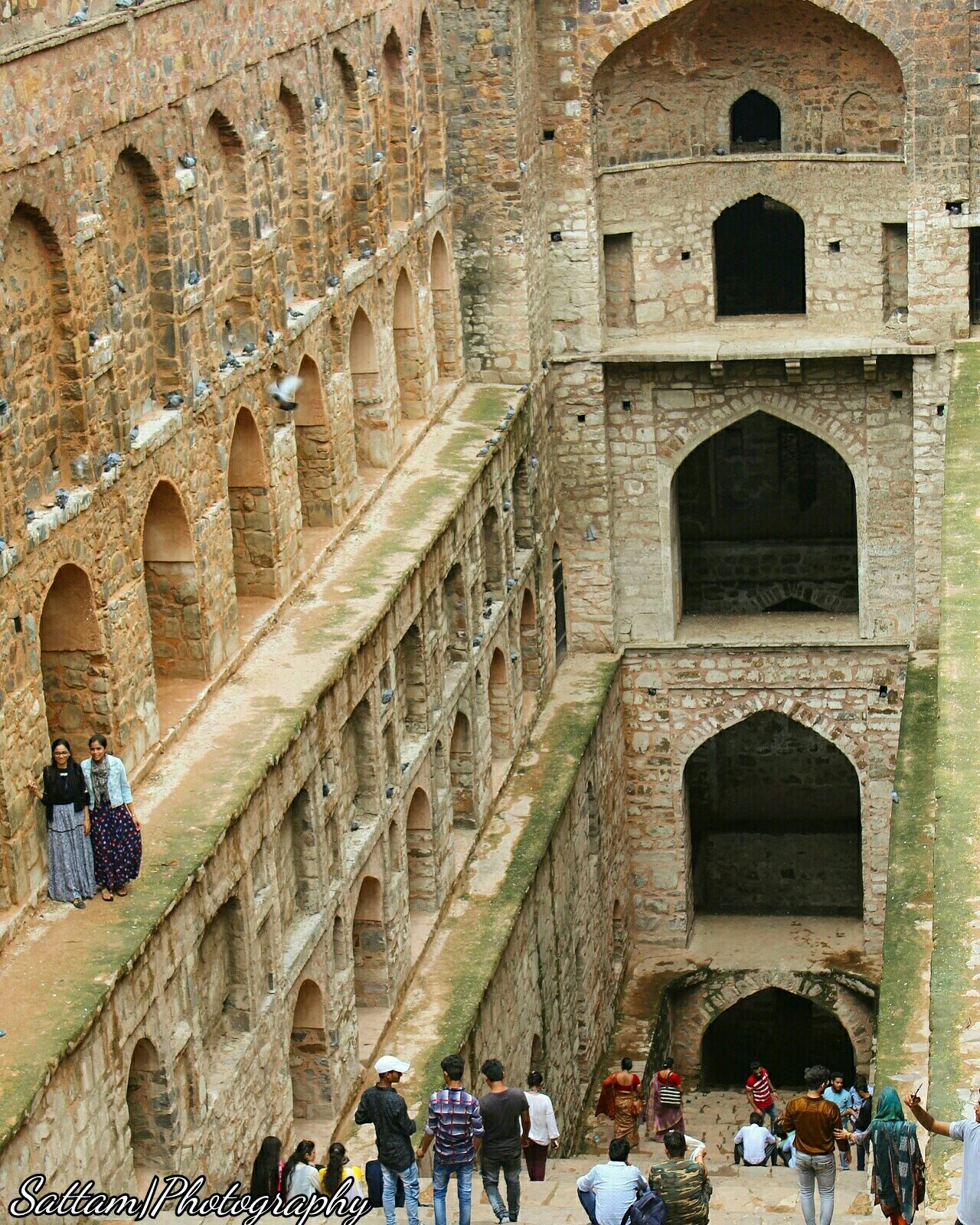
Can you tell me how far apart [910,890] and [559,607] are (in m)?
6.32

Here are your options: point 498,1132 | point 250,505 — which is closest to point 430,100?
point 250,505

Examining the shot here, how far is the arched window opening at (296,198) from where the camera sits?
59.7 feet

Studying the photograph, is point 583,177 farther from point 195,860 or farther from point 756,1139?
point 195,860

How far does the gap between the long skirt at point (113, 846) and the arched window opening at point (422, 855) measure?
20.2ft

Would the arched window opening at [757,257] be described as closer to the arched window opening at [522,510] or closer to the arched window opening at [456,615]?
the arched window opening at [522,510]

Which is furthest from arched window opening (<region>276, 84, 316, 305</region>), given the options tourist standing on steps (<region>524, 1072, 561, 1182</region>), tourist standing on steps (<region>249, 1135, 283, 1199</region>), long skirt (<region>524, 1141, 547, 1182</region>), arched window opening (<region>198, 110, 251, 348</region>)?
tourist standing on steps (<region>249, 1135, 283, 1199</region>)

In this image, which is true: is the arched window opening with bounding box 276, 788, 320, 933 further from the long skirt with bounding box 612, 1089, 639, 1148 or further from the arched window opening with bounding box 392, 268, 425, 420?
the arched window opening with bounding box 392, 268, 425, 420

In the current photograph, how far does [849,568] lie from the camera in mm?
27062

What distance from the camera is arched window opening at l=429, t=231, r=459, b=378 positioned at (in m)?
22.8

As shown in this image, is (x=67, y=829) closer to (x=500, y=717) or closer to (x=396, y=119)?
(x=396, y=119)

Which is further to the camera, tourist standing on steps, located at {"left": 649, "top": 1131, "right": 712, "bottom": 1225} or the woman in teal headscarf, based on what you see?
the woman in teal headscarf

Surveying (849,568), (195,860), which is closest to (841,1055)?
(849,568)

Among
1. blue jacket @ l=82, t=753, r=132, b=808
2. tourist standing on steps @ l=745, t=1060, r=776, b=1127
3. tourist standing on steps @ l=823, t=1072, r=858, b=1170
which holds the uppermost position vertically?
blue jacket @ l=82, t=753, r=132, b=808

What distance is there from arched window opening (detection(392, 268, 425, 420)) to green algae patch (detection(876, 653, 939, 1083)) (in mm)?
5319
